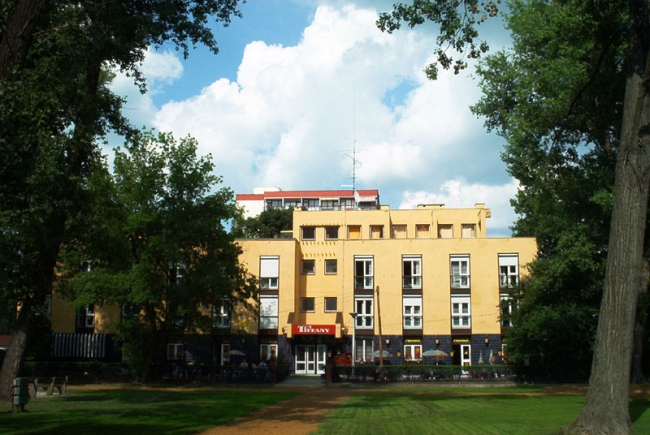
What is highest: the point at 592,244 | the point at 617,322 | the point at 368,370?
the point at 592,244

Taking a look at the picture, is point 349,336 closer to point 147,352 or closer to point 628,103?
point 147,352

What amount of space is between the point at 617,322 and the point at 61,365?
35.5 metres

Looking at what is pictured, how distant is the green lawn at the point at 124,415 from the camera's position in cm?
1511

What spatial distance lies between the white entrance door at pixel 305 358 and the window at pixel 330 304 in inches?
135

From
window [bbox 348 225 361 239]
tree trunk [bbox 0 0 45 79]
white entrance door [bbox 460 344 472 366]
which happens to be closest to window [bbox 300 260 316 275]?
window [bbox 348 225 361 239]

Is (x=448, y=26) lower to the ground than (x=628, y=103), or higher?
higher

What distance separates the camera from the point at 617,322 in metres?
13.8

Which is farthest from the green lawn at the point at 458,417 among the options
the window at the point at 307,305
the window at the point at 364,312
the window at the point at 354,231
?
the window at the point at 354,231

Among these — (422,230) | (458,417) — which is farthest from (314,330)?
(458,417)

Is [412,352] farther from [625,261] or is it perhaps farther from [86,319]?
[625,261]

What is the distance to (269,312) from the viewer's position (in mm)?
51406

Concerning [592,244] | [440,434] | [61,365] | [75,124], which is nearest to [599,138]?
[592,244]

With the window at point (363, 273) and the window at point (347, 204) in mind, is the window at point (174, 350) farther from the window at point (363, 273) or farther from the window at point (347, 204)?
the window at point (347, 204)

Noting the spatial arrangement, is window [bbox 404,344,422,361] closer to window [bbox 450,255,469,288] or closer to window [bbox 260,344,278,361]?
window [bbox 450,255,469,288]
